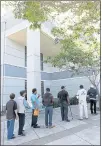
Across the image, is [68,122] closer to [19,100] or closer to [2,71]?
[19,100]

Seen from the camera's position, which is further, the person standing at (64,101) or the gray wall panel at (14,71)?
the gray wall panel at (14,71)

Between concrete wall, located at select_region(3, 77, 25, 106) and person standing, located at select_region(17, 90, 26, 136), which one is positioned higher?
concrete wall, located at select_region(3, 77, 25, 106)

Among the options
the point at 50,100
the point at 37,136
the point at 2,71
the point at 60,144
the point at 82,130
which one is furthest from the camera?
the point at 2,71

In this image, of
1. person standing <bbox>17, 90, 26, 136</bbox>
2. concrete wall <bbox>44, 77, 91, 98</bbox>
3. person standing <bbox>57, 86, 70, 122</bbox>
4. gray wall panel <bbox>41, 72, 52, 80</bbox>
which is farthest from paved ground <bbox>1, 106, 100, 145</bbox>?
gray wall panel <bbox>41, 72, 52, 80</bbox>

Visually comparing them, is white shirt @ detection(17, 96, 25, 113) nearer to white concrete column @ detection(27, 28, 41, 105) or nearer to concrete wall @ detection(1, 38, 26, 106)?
white concrete column @ detection(27, 28, 41, 105)

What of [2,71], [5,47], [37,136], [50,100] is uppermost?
[5,47]

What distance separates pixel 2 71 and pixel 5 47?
2.15m

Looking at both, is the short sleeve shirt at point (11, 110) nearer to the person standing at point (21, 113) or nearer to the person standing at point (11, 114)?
the person standing at point (11, 114)

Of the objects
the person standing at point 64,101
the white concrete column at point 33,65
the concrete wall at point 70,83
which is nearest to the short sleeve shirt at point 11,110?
the person standing at point 64,101

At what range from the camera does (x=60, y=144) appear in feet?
20.7

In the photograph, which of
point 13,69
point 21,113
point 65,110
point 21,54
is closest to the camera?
point 21,113

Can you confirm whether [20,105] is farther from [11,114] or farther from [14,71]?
[14,71]

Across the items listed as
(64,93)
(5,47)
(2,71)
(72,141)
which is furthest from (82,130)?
(5,47)

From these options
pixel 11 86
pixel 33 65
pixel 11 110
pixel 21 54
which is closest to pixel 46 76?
pixel 21 54
